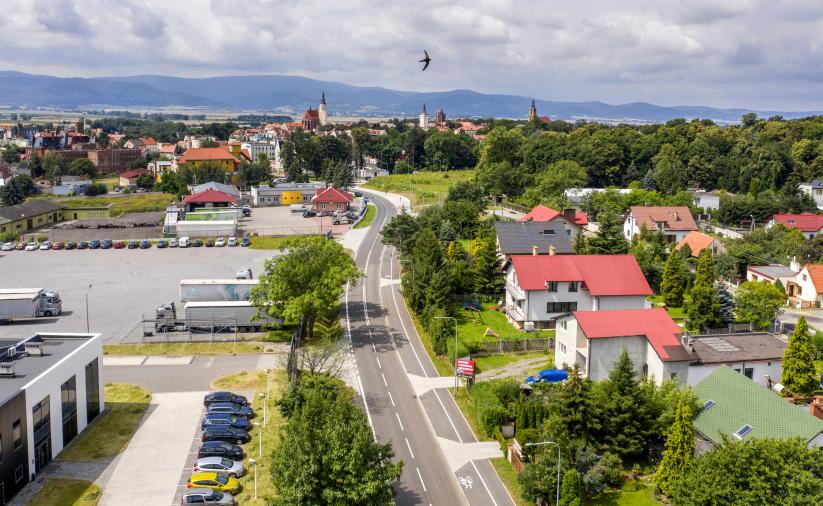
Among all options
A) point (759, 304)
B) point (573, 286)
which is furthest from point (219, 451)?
point (759, 304)

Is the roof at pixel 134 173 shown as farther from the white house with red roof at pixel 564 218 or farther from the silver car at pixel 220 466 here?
the silver car at pixel 220 466

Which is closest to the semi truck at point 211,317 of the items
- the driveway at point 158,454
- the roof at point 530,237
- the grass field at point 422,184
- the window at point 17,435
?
the driveway at point 158,454

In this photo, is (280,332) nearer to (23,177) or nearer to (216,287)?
(216,287)

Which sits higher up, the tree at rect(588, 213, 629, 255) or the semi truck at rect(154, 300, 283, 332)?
the tree at rect(588, 213, 629, 255)

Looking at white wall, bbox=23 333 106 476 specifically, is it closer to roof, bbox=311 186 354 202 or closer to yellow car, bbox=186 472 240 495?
yellow car, bbox=186 472 240 495

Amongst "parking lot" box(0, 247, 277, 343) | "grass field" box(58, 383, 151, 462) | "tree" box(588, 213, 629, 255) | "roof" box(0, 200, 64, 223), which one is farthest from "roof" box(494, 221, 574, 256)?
"roof" box(0, 200, 64, 223)

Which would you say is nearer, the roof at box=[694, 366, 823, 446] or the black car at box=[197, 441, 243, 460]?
the roof at box=[694, 366, 823, 446]
